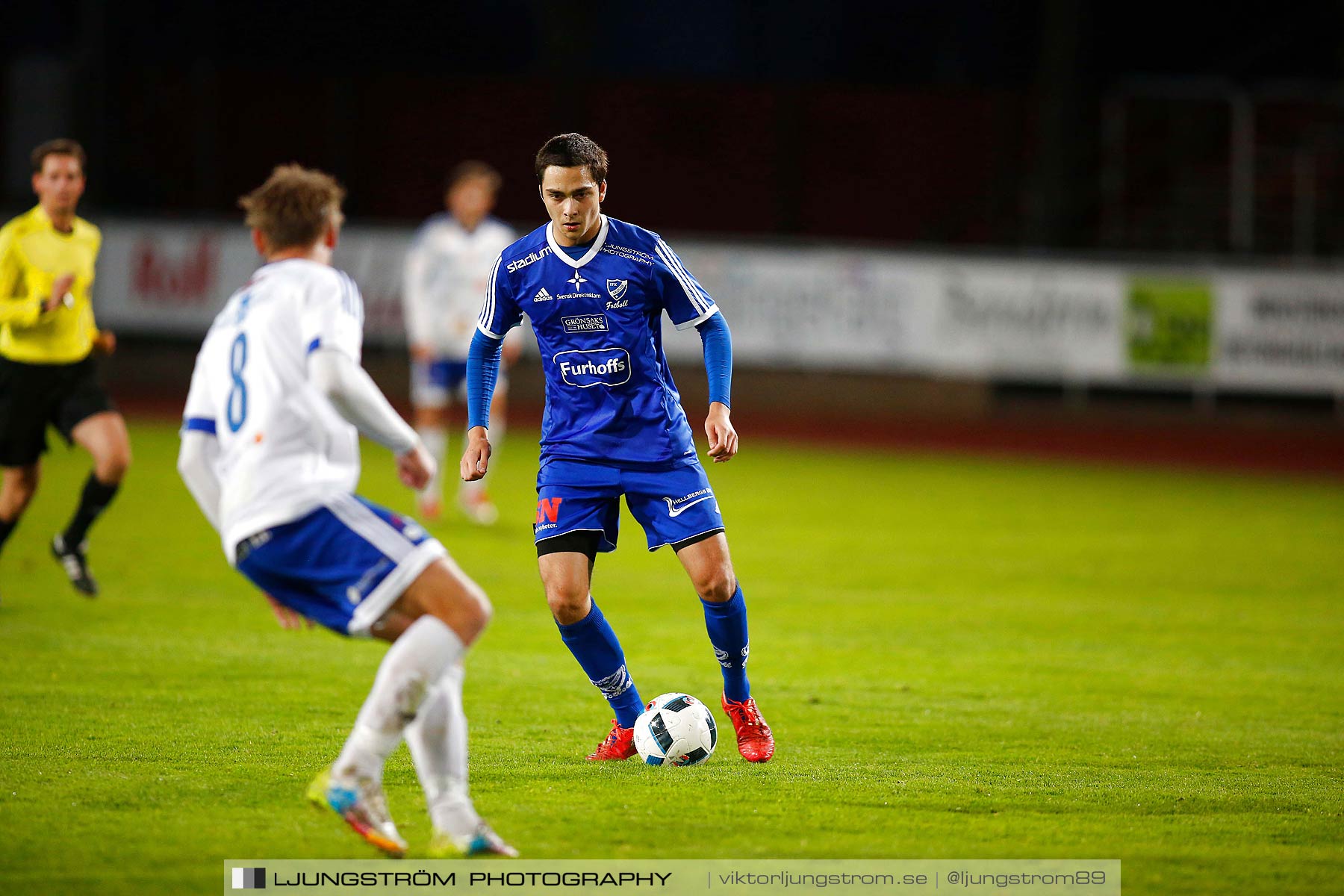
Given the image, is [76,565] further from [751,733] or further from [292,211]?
[292,211]

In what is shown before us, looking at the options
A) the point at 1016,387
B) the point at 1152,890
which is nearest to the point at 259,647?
the point at 1152,890

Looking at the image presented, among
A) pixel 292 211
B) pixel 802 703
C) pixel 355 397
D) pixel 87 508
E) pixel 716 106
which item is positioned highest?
pixel 292 211

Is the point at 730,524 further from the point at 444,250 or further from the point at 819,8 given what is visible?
the point at 819,8

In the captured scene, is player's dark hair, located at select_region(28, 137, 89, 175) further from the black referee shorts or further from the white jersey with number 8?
the white jersey with number 8

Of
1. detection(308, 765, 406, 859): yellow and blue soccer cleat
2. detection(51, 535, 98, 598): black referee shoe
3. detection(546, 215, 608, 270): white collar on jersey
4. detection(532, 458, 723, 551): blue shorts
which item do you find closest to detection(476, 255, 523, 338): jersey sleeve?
detection(546, 215, 608, 270): white collar on jersey

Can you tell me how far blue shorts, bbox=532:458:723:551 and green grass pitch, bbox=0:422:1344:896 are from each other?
84 cm

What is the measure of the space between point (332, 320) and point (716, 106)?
22.1m

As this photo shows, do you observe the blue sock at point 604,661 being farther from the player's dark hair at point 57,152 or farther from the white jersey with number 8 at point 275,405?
the player's dark hair at point 57,152

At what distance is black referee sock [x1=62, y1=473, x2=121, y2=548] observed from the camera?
826 cm

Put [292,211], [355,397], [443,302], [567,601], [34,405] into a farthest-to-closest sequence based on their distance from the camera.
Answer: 1. [443,302]
2. [34,405]
3. [567,601]
4. [292,211]
5. [355,397]

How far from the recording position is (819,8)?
25.8 meters

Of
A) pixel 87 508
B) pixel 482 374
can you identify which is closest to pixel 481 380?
pixel 482 374

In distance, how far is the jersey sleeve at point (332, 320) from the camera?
3988 millimetres

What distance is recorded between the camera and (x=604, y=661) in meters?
5.44
